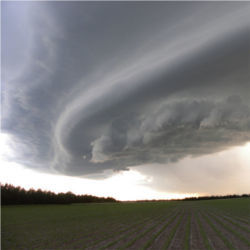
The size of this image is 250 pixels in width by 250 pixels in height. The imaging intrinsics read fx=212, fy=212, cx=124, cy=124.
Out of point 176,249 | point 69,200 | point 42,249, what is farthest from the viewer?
point 69,200

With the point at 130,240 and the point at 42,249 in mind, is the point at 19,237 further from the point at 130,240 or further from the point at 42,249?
the point at 130,240

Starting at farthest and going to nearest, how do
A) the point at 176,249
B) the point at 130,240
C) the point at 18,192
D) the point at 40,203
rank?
1. the point at 40,203
2. the point at 18,192
3. the point at 130,240
4. the point at 176,249

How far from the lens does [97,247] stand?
765 inches

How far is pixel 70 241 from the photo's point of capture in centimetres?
2239

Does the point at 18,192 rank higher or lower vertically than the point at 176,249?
higher

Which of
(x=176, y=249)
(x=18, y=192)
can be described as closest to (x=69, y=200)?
(x=18, y=192)

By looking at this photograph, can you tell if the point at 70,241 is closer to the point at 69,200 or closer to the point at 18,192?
the point at 18,192

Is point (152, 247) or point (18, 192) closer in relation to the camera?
point (152, 247)

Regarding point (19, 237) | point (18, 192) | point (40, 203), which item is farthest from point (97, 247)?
point (40, 203)

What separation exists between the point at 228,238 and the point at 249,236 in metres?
2.83

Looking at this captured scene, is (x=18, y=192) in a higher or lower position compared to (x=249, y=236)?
higher

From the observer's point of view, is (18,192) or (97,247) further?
(18,192)

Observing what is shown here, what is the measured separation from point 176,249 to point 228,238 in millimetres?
7658

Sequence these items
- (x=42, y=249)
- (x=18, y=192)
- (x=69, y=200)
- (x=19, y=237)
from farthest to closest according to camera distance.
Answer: (x=69, y=200) → (x=18, y=192) → (x=19, y=237) → (x=42, y=249)
